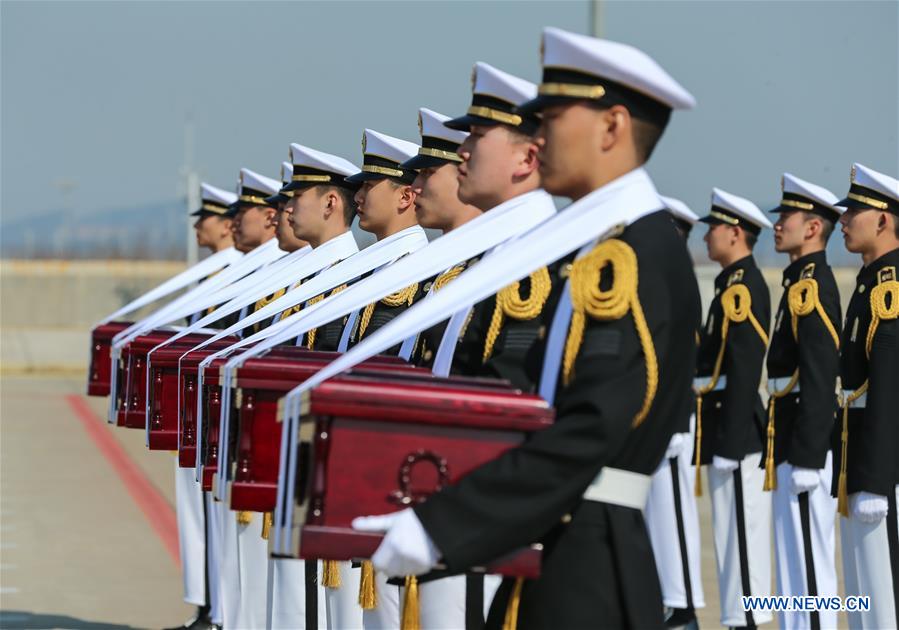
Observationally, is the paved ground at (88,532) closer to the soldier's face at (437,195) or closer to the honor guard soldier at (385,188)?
the honor guard soldier at (385,188)

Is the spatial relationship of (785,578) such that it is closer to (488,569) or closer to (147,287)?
(488,569)

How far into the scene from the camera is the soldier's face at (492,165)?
421cm

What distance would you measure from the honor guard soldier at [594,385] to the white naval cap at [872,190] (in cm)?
373

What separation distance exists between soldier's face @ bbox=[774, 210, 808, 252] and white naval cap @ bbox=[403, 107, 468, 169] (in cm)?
296

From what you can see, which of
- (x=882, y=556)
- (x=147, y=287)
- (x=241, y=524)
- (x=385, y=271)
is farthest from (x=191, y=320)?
(x=147, y=287)

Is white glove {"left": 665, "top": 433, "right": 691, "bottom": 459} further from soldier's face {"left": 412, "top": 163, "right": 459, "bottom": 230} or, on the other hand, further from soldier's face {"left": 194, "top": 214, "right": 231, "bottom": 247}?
soldier's face {"left": 412, "top": 163, "right": 459, "bottom": 230}

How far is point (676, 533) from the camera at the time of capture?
8.52 meters

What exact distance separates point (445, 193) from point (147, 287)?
33818 millimetres

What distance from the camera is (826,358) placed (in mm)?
7367

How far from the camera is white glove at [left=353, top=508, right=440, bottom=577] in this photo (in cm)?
283

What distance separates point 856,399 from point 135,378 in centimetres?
277

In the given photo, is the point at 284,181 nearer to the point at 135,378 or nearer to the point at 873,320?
the point at 135,378

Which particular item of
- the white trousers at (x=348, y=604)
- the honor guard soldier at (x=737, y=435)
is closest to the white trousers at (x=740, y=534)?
the honor guard soldier at (x=737, y=435)

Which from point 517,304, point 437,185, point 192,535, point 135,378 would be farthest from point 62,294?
point 517,304
